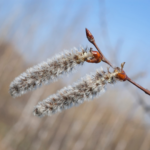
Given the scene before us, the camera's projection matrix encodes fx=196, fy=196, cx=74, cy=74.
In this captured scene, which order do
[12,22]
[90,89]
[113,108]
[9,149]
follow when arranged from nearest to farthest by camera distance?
1. [90,89]
2. [9,149]
3. [12,22]
4. [113,108]

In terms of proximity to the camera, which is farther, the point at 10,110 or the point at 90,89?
the point at 10,110

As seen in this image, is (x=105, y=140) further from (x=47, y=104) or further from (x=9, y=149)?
(x=47, y=104)

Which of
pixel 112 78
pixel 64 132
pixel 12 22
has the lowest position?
pixel 112 78

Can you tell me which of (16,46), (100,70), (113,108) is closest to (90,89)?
(100,70)
